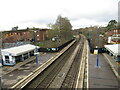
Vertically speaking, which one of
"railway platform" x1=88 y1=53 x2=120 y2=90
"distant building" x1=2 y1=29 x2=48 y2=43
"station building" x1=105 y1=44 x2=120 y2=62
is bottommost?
"railway platform" x1=88 y1=53 x2=120 y2=90

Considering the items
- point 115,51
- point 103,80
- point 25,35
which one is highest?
point 25,35

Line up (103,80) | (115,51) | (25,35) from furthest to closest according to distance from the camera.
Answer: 1. (25,35)
2. (115,51)
3. (103,80)

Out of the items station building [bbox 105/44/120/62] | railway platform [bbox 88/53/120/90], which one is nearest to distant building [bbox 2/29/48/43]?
station building [bbox 105/44/120/62]

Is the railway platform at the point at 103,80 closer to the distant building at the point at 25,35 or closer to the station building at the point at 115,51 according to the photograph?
the station building at the point at 115,51

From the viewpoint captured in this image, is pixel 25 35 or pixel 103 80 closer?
pixel 103 80

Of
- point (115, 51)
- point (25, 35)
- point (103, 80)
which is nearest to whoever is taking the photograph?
point (103, 80)

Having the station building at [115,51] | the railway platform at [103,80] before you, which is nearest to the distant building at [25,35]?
the station building at [115,51]

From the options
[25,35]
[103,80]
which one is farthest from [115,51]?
[25,35]

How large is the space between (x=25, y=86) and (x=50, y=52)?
70.3 ft

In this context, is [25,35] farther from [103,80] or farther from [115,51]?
[103,80]

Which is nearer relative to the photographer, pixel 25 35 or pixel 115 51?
pixel 115 51

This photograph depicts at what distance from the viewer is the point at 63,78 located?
1565cm

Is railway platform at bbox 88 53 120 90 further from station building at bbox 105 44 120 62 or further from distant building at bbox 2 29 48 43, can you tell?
distant building at bbox 2 29 48 43

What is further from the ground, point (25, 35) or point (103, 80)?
point (25, 35)
